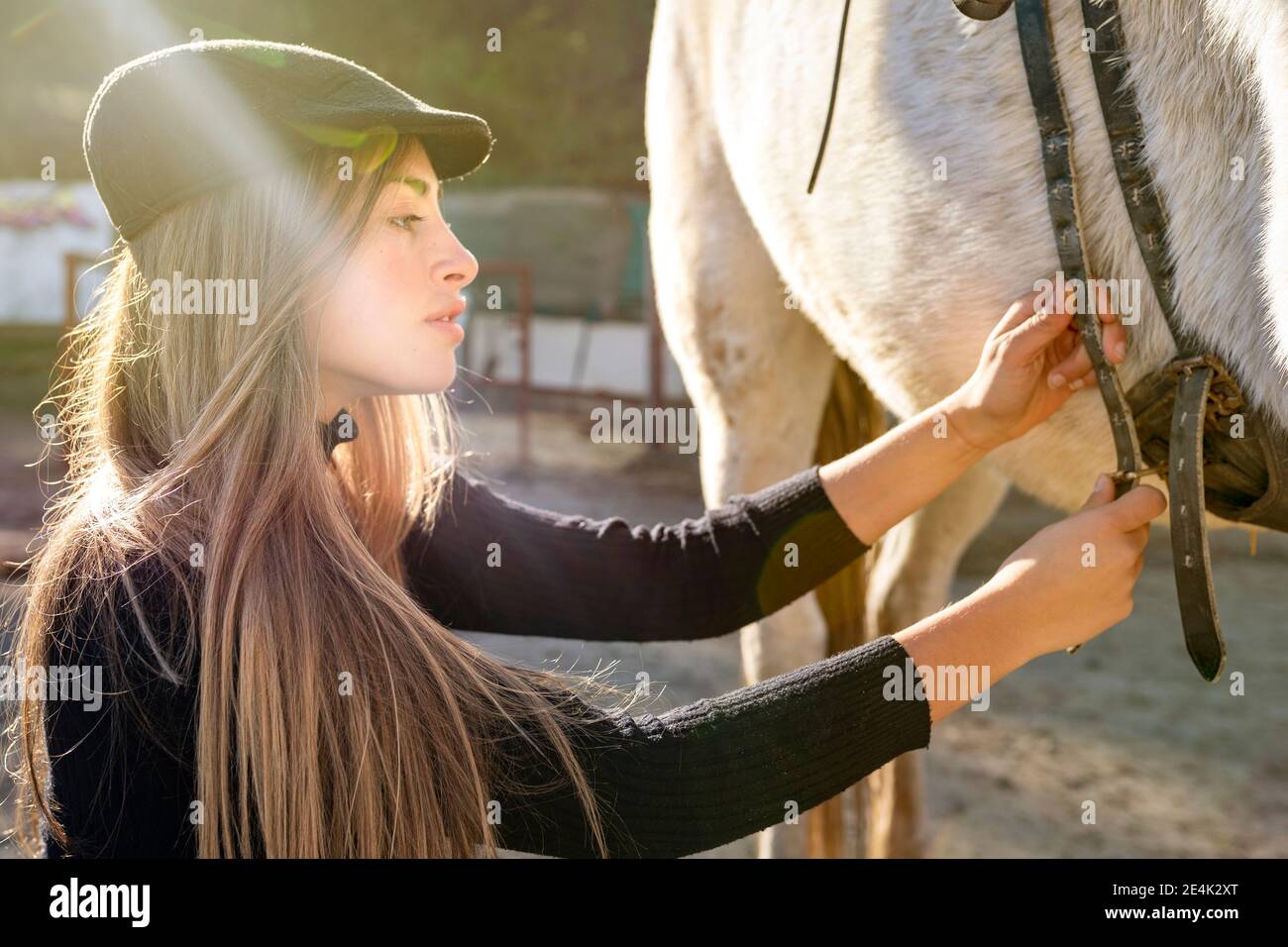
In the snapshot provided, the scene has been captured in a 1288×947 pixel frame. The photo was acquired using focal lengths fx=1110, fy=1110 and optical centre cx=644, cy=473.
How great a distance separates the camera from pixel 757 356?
1.99 meters

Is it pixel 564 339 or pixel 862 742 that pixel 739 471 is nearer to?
pixel 862 742

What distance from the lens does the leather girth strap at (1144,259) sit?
104cm

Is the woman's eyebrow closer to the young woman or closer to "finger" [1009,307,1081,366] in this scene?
the young woman

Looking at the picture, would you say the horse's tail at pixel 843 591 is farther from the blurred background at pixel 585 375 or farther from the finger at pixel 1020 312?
the finger at pixel 1020 312

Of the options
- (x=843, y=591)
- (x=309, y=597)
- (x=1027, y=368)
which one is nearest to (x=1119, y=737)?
(x=843, y=591)

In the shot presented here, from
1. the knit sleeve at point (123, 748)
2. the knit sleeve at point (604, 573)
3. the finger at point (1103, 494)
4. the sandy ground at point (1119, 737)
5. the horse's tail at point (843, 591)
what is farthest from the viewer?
the sandy ground at point (1119, 737)

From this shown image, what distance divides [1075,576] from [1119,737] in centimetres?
223

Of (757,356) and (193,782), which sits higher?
(757,356)

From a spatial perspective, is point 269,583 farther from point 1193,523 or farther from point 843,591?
point 843,591

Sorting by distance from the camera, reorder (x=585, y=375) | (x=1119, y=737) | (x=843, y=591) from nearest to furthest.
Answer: (x=843, y=591) → (x=1119, y=737) → (x=585, y=375)

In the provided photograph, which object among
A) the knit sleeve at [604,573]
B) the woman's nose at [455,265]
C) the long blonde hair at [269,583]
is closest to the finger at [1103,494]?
the knit sleeve at [604,573]

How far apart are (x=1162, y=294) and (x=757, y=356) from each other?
953 mm

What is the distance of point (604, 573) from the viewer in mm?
1558

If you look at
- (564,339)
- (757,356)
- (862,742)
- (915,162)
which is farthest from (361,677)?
(564,339)
